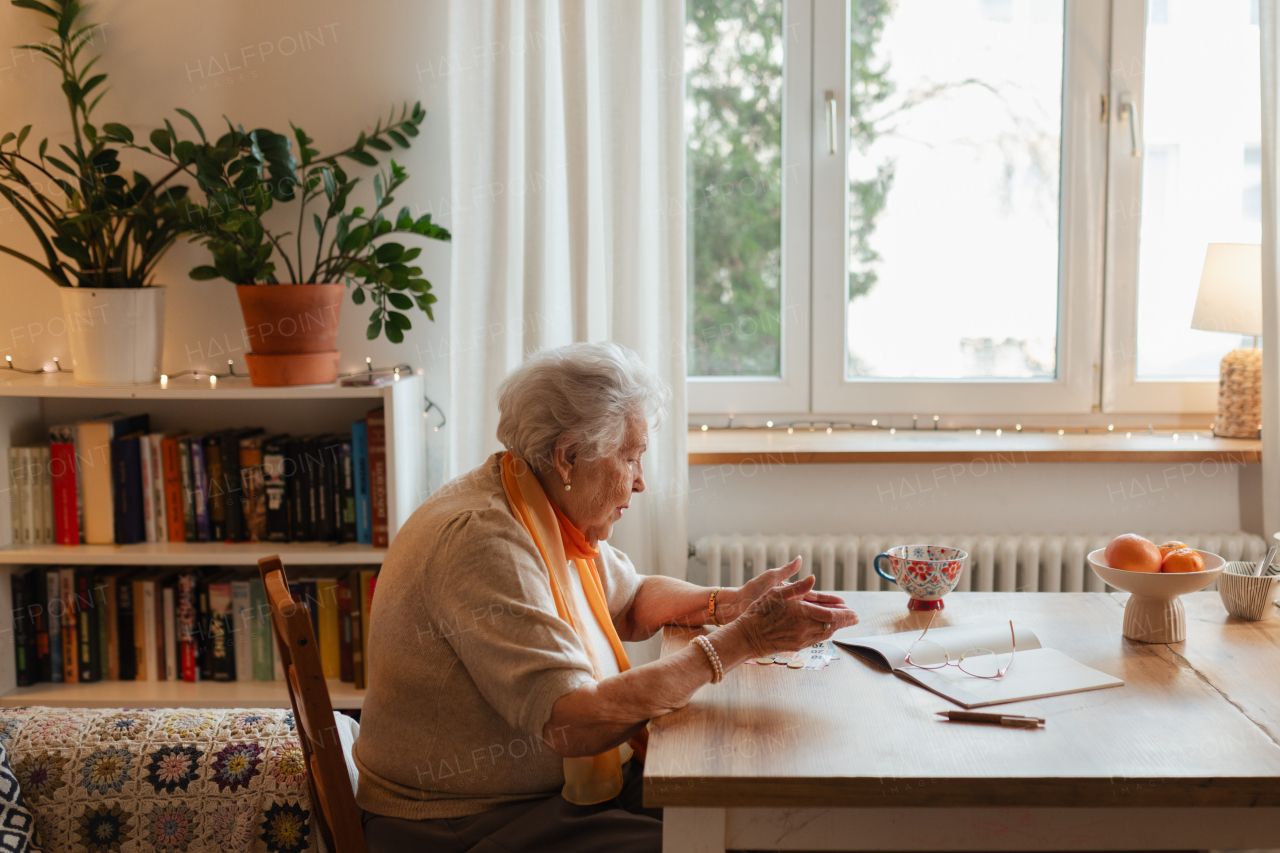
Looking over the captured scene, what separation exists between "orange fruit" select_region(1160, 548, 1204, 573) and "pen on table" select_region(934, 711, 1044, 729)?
384 mm

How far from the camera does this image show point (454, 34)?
2.24 metres

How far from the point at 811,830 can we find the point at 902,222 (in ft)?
6.14

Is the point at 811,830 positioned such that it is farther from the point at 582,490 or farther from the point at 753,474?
the point at 753,474

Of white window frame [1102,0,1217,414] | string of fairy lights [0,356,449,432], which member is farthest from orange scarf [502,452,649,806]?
white window frame [1102,0,1217,414]

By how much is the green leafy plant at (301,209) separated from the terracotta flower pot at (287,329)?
2.2 inches

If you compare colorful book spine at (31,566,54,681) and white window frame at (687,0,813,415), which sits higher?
white window frame at (687,0,813,415)

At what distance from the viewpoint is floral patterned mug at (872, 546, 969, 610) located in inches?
61.4

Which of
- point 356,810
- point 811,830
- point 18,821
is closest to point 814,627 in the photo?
point 811,830

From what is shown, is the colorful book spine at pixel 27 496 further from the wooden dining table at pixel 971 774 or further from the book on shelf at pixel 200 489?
the wooden dining table at pixel 971 774

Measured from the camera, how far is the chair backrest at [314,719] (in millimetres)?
1165

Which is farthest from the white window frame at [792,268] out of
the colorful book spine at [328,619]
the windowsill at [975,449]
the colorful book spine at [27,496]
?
the colorful book spine at [27,496]

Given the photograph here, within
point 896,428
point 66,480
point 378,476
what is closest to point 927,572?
point 896,428

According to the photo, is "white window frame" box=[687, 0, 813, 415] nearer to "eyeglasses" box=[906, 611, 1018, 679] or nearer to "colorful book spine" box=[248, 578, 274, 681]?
"colorful book spine" box=[248, 578, 274, 681]

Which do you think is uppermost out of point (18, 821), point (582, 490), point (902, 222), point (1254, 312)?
point (902, 222)
